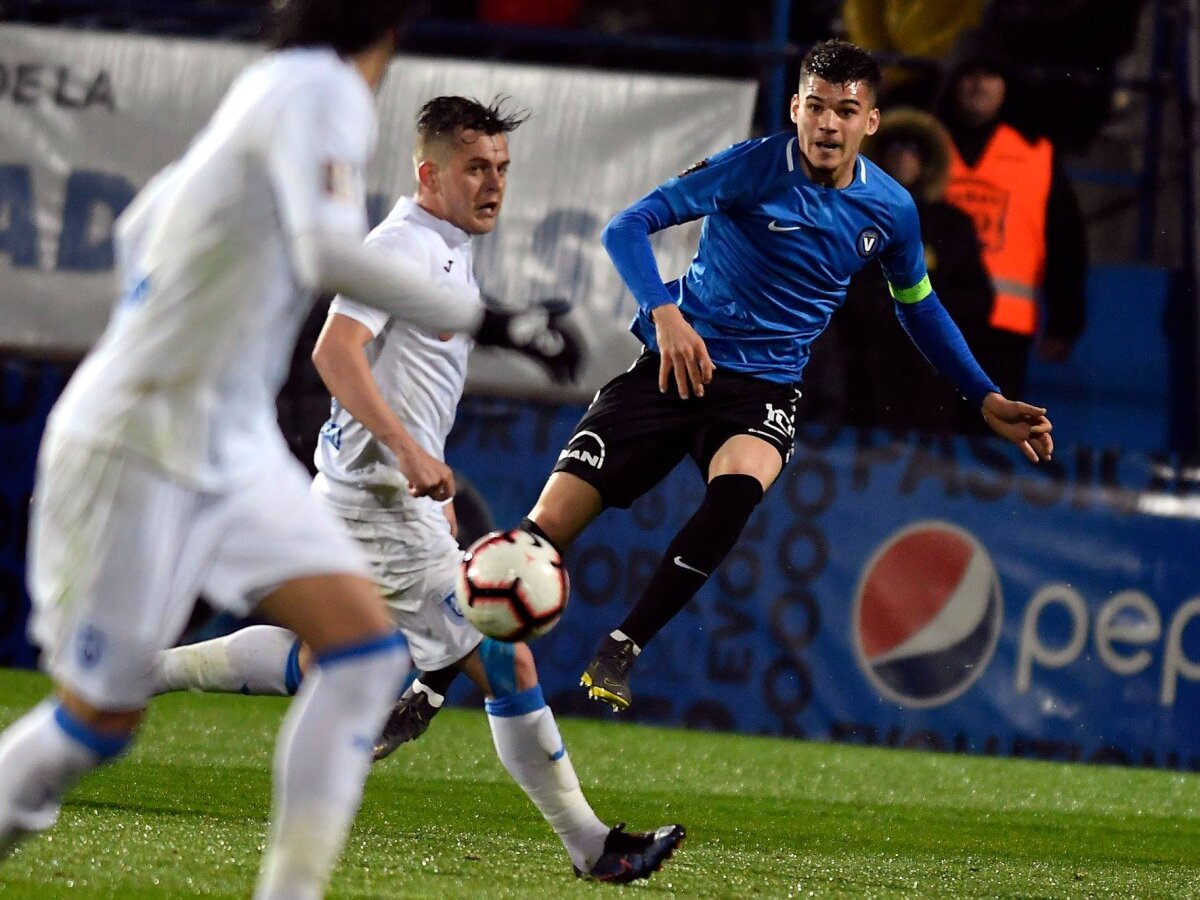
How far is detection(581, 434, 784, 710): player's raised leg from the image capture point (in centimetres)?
529

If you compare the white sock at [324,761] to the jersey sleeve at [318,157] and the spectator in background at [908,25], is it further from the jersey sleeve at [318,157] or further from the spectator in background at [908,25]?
the spectator in background at [908,25]

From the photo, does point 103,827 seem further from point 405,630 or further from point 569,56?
point 569,56

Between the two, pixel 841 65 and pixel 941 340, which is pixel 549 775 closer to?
pixel 941 340

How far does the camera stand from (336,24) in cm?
317

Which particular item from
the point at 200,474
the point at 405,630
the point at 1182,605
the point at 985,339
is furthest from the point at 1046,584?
the point at 200,474

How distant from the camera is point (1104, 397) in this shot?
1026 cm

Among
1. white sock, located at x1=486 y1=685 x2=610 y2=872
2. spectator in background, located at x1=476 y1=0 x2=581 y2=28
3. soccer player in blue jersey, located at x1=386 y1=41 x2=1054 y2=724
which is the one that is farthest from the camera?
spectator in background, located at x1=476 y1=0 x2=581 y2=28

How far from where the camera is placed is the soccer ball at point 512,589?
4.43 m

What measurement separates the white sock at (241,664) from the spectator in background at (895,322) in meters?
4.62

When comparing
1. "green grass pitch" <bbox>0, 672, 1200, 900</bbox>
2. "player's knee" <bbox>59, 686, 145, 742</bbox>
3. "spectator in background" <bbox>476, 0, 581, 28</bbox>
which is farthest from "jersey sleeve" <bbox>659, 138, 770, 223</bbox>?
"spectator in background" <bbox>476, 0, 581, 28</bbox>

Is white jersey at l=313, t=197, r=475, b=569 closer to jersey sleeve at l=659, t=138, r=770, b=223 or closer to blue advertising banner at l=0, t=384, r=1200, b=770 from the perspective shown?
jersey sleeve at l=659, t=138, r=770, b=223

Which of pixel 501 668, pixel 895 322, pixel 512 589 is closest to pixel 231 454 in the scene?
pixel 512 589

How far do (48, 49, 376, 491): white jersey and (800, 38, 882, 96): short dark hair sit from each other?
2.60 metres

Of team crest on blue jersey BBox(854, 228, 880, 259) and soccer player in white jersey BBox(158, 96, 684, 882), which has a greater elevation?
team crest on blue jersey BBox(854, 228, 880, 259)
